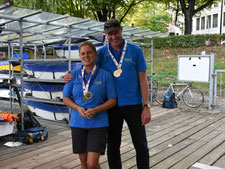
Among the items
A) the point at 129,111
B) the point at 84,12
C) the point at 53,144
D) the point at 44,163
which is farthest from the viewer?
the point at 84,12

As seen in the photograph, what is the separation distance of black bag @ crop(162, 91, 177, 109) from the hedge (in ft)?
40.1

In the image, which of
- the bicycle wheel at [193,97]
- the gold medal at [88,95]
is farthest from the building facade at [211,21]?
the gold medal at [88,95]

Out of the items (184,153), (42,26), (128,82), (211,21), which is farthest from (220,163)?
(211,21)

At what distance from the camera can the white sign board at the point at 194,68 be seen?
8594mm

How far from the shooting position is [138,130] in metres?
2.96

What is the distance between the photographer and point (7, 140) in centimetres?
565

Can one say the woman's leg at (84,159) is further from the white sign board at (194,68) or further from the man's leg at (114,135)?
the white sign board at (194,68)

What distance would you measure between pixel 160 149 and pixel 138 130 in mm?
2123

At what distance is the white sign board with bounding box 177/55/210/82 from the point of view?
8.59 m

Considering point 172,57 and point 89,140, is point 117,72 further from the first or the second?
point 172,57

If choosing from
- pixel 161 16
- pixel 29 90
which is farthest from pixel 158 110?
pixel 161 16

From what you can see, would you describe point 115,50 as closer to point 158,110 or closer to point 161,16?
point 158,110

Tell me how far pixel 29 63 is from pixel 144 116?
6143 mm

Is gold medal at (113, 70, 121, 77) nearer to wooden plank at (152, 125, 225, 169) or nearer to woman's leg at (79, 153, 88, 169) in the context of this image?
woman's leg at (79, 153, 88, 169)
